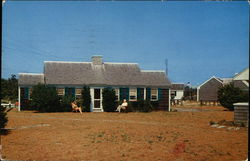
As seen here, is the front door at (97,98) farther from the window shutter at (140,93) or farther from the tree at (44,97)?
the window shutter at (140,93)

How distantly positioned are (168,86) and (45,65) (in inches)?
514

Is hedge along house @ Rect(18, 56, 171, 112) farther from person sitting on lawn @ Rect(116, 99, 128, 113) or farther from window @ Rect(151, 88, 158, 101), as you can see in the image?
person sitting on lawn @ Rect(116, 99, 128, 113)

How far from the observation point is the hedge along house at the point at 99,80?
2623cm

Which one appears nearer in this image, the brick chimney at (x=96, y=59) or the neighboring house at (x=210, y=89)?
the brick chimney at (x=96, y=59)

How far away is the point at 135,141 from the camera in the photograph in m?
9.99

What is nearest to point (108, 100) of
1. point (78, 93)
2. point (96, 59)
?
point (78, 93)

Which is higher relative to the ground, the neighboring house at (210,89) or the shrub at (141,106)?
the neighboring house at (210,89)

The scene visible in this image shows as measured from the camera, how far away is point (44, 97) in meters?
23.9

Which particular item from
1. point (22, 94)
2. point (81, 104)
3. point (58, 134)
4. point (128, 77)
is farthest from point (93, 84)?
point (58, 134)

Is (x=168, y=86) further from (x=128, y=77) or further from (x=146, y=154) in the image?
(x=146, y=154)

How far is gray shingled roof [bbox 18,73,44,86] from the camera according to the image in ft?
85.5

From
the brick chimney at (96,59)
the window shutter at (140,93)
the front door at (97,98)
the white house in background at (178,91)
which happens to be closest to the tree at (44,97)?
the front door at (97,98)

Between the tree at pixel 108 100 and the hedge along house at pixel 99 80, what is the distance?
731 mm

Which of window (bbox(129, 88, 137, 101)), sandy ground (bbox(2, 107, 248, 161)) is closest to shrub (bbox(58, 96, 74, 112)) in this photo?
window (bbox(129, 88, 137, 101))
